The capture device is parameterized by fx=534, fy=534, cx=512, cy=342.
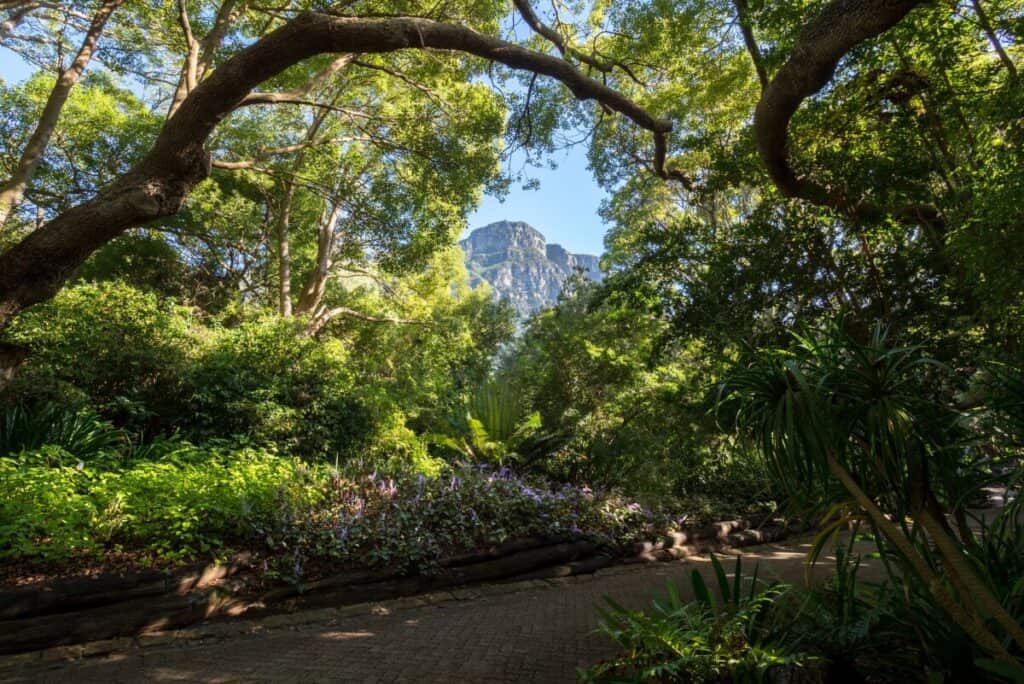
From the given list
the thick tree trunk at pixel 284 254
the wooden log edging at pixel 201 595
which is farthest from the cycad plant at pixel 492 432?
the thick tree trunk at pixel 284 254

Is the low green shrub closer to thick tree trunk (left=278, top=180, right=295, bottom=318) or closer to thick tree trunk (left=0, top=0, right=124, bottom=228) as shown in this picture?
thick tree trunk (left=0, top=0, right=124, bottom=228)

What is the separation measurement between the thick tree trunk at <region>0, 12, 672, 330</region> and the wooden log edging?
2.31 meters

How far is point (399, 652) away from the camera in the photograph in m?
3.59

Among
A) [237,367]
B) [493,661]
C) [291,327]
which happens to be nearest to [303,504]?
[493,661]

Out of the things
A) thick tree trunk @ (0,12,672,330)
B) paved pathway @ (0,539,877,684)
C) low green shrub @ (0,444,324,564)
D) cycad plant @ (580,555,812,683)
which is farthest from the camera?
thick tree trunk @ (0,12,672,330)

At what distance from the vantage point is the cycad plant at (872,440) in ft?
7.06

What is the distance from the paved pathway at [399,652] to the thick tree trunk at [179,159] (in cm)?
299

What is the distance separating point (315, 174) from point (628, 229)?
10036 mm

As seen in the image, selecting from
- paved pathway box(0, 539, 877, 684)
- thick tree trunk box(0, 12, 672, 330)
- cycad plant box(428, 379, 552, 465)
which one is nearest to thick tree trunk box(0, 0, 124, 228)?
thick tree trunk box(0, 12, 672, 330)

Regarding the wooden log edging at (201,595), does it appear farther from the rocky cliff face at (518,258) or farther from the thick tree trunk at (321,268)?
the rocky cliff face at (518,258)

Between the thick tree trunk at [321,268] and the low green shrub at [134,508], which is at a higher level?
the thick tree trunk at [321,268]

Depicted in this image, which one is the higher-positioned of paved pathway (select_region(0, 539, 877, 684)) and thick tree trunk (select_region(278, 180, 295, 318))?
thick tree trunk (select_region(278, 180, 295, 318))

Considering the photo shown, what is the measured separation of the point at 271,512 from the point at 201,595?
0.95 meters

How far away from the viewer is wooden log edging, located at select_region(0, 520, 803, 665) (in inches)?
138
